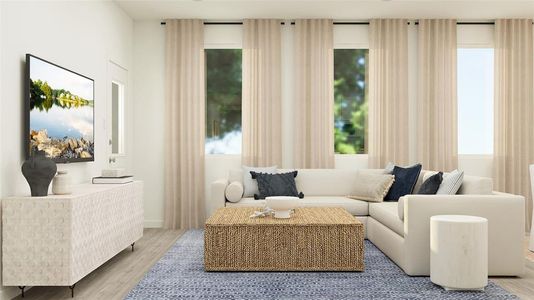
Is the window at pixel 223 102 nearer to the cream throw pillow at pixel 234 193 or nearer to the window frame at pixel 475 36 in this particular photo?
the cream throw pillow at pixel 234 193

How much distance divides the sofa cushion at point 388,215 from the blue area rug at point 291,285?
0.33 meters

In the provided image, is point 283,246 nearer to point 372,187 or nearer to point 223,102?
point 372,187

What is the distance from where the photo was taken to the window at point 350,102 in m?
6.77

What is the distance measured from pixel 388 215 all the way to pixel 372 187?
999 mm

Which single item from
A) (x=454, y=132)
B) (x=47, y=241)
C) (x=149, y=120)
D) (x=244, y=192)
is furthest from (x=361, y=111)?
(x=47, y=241)

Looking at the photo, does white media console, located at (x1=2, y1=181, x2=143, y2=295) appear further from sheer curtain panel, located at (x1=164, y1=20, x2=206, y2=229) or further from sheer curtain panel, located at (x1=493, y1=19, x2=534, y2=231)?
sheer curtain panel, located at (x1=493, y1=19, x2=534, y2=231)

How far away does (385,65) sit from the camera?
6602mm

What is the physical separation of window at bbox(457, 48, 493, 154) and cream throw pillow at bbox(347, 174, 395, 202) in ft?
5.87

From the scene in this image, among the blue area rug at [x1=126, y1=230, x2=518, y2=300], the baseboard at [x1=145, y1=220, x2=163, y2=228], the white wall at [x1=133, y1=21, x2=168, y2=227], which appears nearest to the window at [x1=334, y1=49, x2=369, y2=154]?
the white wall at [x1=133, y1=21, x2=168, y2=227]

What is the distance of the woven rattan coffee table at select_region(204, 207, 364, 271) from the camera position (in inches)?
158

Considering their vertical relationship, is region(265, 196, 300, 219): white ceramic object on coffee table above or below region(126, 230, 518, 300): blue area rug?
above

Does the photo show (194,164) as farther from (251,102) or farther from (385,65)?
(385,65)

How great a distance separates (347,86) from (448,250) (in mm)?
3690

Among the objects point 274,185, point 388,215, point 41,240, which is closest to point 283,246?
point 388,215
